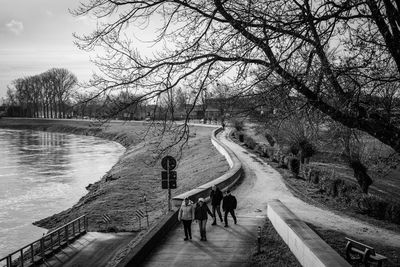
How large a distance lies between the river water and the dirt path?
1031 cm

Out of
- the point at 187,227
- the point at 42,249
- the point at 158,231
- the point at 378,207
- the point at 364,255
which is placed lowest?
the point at 42,249

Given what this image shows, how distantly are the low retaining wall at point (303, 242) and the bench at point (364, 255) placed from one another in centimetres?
58

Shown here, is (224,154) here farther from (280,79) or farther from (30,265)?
(280,79)

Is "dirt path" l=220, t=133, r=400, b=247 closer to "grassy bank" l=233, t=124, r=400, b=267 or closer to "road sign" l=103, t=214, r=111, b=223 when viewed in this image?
"grassy bank" l=233, t=124, r=400, b=267

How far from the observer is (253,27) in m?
8.45

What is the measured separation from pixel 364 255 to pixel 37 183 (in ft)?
93.5

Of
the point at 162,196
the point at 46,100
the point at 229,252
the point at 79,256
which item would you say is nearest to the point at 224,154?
the point at 162,196

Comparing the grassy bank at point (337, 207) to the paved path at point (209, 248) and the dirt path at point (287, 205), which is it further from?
the paved path at point (209, 248)

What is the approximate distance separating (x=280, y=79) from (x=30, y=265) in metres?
9.91

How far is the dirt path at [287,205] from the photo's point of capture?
1352 centimetres

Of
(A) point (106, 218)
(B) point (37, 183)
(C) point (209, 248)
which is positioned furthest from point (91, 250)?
(B) point (37, 183)

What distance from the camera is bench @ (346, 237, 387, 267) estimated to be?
853 centimetres

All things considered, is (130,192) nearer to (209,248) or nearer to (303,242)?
(209,248)

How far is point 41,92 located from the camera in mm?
145375
